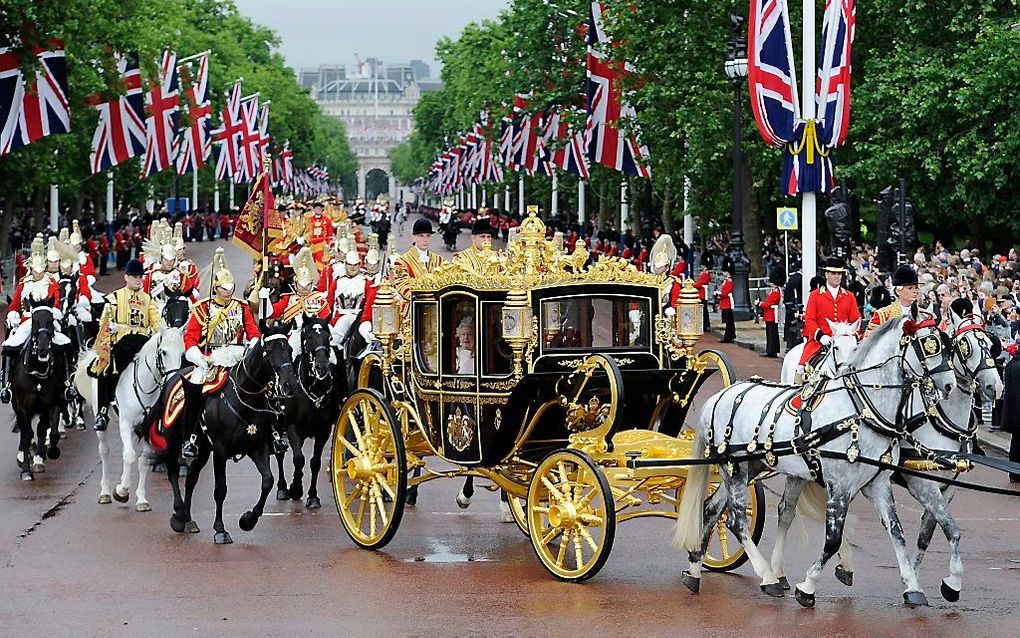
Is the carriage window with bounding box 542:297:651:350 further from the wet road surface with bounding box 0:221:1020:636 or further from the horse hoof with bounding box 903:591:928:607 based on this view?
the horse hoof with bounding box 903:591:928:607

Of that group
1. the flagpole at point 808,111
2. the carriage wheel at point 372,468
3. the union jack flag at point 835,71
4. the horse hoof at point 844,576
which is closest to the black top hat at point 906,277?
the horse hoof at point 844,576

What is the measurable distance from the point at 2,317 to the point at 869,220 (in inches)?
833

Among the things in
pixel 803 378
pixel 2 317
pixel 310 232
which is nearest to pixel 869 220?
pixel 310 232

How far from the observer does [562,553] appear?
39.3 feet

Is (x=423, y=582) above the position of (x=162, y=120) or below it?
below

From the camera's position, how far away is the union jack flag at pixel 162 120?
4891 centimetres

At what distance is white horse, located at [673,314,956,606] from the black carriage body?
1.05 meters

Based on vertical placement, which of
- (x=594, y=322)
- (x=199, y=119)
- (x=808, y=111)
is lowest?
(x=594, y=322)

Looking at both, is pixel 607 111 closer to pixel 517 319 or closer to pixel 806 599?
pixel 517 319

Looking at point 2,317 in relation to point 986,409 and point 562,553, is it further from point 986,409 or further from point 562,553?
point 562,553

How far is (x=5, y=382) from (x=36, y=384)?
1.29 metres

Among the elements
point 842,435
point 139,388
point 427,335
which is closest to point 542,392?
point 427,335

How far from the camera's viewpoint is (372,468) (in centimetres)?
1363

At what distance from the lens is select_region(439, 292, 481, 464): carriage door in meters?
13.0
